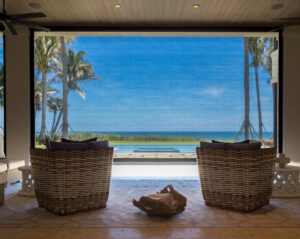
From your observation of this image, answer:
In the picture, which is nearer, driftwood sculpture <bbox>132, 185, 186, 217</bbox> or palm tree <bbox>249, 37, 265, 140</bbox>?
driftwood sculpture <bbox>132, 185, 186, 217</bbox>

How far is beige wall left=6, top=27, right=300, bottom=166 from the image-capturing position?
664cm

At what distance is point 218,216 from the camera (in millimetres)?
3855

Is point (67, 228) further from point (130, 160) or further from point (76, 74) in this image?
point (76, 74)

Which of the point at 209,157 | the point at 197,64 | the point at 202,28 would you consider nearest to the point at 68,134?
the point at 197,64

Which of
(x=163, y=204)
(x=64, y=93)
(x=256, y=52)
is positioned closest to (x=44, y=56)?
(x=64, y=93)

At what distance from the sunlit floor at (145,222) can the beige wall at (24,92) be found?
228cm

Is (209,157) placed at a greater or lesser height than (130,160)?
greater

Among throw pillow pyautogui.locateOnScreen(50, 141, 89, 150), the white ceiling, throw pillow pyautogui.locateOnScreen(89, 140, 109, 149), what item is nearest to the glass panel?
the white ceiling

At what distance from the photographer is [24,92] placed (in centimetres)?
666

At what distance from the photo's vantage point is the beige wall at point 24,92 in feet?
21.8

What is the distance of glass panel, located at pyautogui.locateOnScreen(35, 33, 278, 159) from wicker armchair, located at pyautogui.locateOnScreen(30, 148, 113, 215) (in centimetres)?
685

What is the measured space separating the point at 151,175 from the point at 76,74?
692 cm

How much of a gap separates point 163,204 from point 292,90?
13.7 ft

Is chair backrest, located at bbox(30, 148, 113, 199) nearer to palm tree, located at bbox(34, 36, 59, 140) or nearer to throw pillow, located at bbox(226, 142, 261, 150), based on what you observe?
throw pillow, located at bbox(226, 142, 261, 150)
